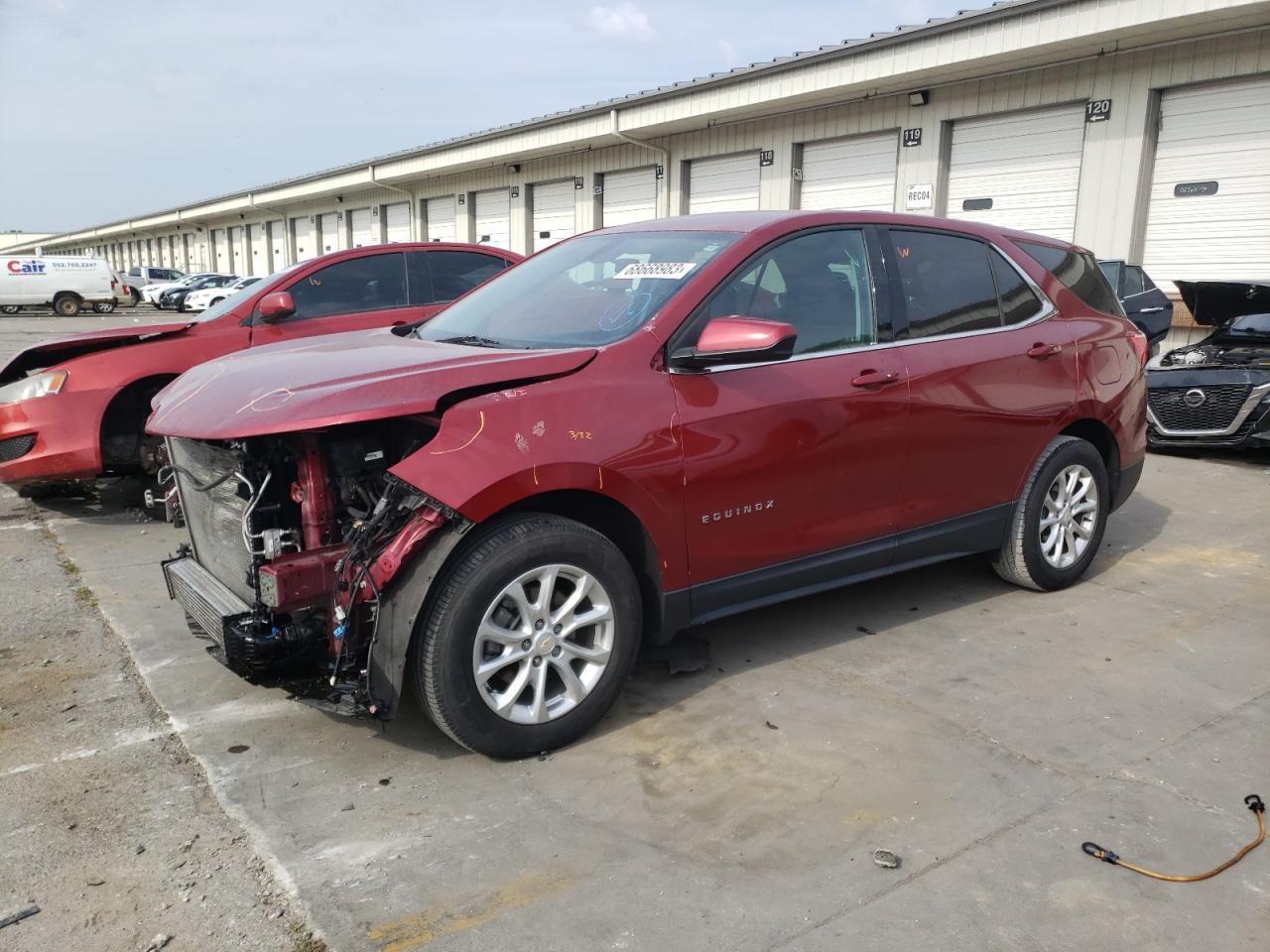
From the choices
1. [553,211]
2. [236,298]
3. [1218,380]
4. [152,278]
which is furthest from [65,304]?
[1218,380]

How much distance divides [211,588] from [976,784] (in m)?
2.64

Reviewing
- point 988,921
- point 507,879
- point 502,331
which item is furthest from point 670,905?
point 502,331

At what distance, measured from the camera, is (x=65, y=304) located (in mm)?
32500

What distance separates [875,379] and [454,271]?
4373 millimetres

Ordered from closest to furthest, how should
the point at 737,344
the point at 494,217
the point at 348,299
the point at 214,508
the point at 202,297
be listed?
the point at 737,344, the point at 214,508, the point at 348,299, the point at 494,217, the point at 202,297

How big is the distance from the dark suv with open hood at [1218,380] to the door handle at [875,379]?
216 inches

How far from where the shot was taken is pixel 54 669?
392cm

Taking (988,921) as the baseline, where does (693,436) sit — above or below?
above

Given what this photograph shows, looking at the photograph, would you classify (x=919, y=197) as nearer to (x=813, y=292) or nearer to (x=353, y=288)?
(x=353, y=288)

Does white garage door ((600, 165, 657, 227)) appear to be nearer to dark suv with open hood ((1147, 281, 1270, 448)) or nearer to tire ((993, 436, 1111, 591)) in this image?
dark suv with open hood ((1147, 281, 1270, 448))

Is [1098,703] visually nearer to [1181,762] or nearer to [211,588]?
[1181,762]

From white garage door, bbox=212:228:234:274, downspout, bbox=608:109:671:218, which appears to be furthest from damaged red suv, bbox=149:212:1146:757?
white garage door, bbox=212:228:234:274

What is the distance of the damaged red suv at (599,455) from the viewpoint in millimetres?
2934

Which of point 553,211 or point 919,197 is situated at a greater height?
point 553,211
